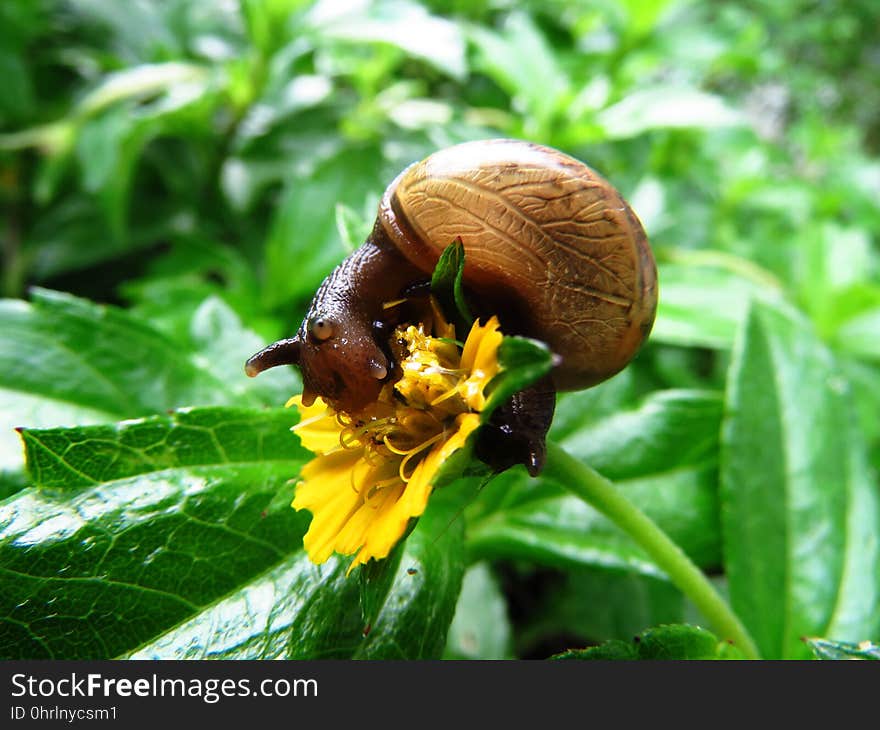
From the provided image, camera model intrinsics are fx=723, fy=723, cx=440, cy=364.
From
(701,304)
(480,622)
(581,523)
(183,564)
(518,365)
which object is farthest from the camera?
(701,304)

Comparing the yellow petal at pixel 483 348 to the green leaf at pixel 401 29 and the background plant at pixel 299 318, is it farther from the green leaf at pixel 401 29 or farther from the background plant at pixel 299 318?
the green leaf at pixel 401 29

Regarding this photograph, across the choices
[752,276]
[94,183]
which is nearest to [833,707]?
[752,276]

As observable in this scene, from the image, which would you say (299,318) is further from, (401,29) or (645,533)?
(645,533)

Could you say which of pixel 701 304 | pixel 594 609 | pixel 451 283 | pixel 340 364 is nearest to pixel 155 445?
pixel 340 364

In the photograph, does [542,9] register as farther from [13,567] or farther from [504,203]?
[13,567]

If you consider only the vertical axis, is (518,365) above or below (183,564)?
above

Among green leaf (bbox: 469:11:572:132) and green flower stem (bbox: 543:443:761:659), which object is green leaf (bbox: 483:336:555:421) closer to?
green flower stem (bbox: 543:443:761:659)
